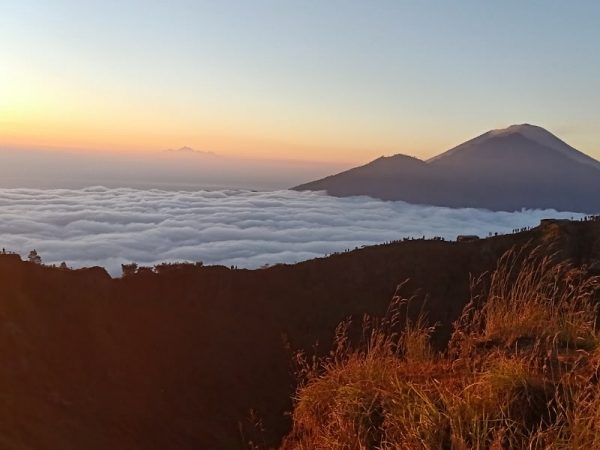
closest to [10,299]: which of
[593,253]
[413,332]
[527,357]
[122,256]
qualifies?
[413,332]

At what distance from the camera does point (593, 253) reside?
2077 cm

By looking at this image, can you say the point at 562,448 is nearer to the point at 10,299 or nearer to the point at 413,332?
the point at 413,332

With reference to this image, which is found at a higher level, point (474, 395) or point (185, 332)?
point (474, 395)

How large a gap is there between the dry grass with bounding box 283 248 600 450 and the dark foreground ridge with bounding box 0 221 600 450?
16.1 feet

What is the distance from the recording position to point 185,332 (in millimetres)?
20969

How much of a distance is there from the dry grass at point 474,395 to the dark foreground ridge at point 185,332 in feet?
16.1

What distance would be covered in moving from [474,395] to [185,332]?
18.3 metres

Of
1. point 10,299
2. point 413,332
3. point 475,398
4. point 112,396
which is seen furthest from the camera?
point 10,299

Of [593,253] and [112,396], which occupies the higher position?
[593,253]

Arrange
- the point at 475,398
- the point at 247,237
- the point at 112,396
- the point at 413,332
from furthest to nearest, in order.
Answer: the point at 247,237, the point at 112,396, the point at 413,332, the point at 475,398

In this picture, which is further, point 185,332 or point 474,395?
point 185,332

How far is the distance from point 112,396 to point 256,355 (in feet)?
20.1

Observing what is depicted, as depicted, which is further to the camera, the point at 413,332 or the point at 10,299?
the point at 10,299

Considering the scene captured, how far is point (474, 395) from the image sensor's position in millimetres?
3586
